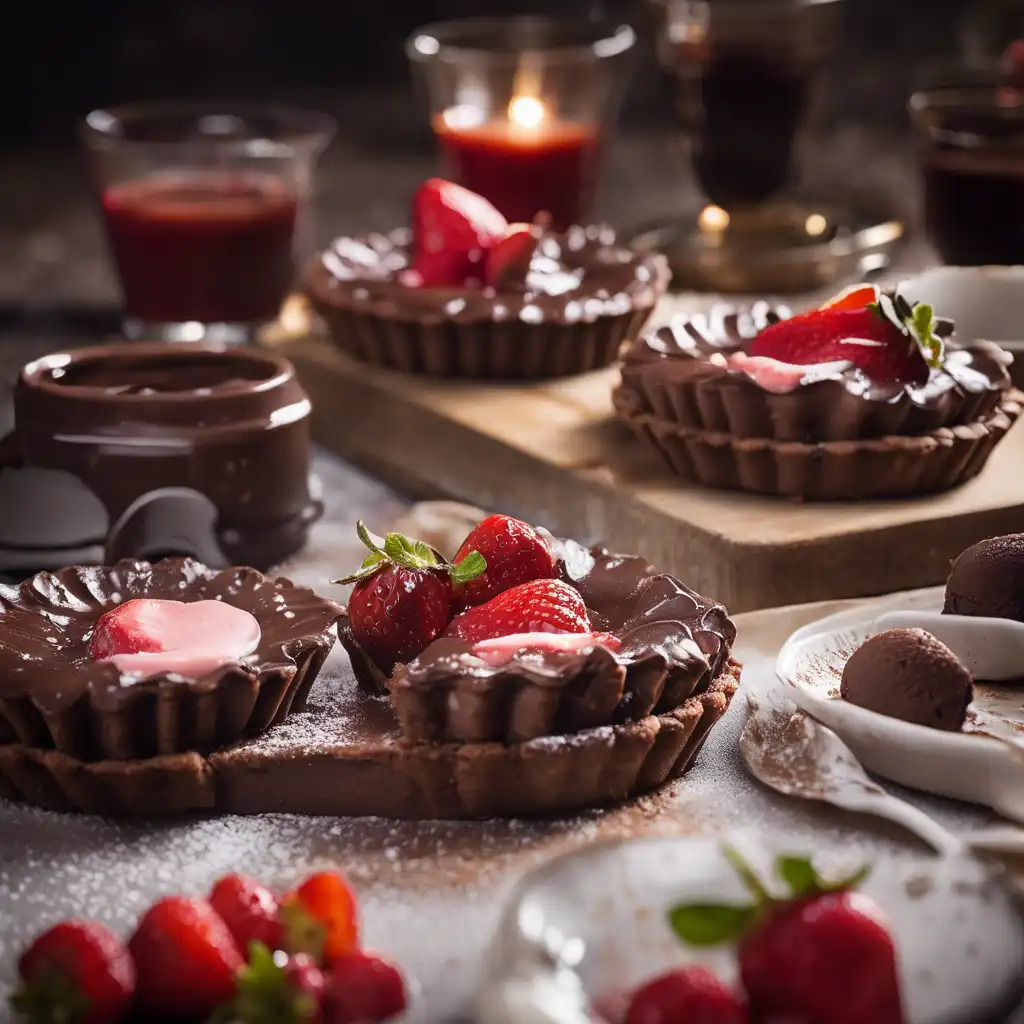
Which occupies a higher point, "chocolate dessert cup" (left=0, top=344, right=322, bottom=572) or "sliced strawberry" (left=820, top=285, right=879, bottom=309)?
"sliced strawberry" (left=820, top=285, right=879, bottom=309)

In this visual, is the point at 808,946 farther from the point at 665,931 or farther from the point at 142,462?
the point at 142,462

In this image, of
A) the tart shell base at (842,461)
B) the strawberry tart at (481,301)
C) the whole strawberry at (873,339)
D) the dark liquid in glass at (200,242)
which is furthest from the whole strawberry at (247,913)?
the dark liquid in glass at (200,242)

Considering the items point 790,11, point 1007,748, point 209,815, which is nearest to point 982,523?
point 1007,748

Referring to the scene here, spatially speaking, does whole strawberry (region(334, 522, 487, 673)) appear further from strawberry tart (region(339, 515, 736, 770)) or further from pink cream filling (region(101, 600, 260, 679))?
pink cream filling (region(101, 600, 260, 679))

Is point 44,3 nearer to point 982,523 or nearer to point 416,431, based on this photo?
point 416,431

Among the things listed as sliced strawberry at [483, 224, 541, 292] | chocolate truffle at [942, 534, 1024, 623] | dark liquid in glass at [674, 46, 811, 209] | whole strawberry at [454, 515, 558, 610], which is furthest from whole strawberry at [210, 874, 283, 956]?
dark liquid in glass at [674, 46, 811, 209]
